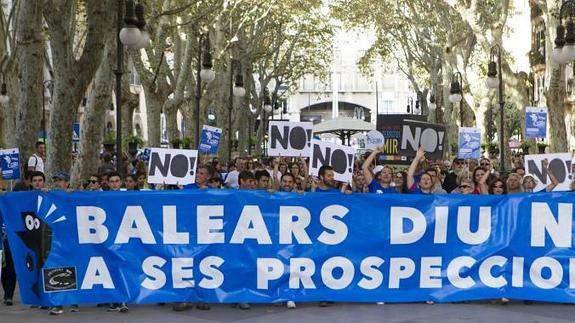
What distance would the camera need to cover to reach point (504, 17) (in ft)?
78.6

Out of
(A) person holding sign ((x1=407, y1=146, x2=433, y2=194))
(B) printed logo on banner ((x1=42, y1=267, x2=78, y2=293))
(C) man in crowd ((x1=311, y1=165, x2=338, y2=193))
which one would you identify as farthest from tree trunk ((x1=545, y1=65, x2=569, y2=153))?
(B) printed logo on banner ((x1=42, y1=267, x2=78, y2=293))

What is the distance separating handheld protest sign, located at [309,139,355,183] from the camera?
10.4 m

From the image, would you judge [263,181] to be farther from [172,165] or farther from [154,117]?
[154,117]

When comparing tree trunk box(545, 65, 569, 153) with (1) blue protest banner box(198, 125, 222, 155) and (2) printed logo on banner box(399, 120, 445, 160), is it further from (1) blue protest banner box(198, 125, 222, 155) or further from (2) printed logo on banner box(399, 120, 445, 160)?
(2) printed logo on banner box(399, 120, 445, 160)

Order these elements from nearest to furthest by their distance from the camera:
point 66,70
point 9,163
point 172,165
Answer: point 172,165, point 9,163, point 66,70

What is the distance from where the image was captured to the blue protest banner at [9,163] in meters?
13.6

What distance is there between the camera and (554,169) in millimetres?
11461

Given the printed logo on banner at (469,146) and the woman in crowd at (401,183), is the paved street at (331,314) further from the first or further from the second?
the printed logo on banner at (469,146)

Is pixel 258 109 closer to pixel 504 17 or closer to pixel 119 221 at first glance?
pixel 504 17

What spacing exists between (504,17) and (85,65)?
13.3 m

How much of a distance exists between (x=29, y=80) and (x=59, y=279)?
23.8 feet

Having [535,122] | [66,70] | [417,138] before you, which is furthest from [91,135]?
[535,122]

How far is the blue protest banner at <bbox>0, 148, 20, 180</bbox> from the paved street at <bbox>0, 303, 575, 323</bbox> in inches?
173

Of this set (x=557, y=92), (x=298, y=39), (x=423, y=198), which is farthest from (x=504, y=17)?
(x=298, y=39)
